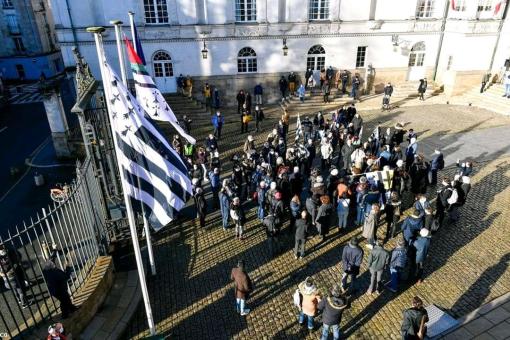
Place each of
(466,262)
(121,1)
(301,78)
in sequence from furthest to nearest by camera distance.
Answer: (301,78)
(121,1)
(466,262)

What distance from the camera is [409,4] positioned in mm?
27578

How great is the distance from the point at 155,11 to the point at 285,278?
2099 centimetres

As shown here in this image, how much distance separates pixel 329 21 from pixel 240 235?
2026cm

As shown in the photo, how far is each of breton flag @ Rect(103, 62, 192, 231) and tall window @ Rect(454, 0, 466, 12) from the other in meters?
27.1

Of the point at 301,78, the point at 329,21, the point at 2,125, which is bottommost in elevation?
the point at 2,125

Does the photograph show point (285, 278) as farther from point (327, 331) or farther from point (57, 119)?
point (57, 119)

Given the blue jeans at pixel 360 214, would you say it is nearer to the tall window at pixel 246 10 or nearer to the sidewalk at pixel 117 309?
the sidewalk at pixel 117 309

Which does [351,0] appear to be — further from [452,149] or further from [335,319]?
[335,319]

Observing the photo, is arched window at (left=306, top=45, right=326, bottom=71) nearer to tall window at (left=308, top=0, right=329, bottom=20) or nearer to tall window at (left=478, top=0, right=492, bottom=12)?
tall window at (left=308, top=0, right=329, bottom=20)

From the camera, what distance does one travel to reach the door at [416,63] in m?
29.4

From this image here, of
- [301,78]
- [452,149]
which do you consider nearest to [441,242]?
[452,149]

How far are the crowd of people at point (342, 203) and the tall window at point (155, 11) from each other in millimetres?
12527

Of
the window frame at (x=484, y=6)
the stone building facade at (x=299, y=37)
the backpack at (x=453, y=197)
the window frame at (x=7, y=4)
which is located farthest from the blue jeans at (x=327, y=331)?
the window frame at (x=7, y=4)

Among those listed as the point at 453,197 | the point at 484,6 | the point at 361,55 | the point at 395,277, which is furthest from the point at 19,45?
the point at 395,277
